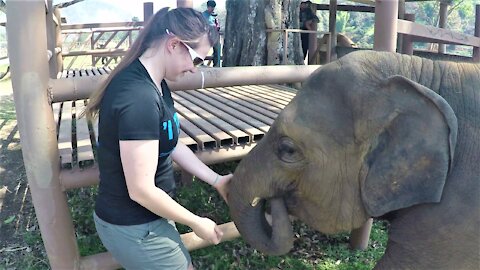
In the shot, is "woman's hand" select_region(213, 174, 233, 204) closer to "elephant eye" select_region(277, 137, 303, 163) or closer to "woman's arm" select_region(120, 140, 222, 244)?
"elephant eye" select_region(277, 137, 303, 163)

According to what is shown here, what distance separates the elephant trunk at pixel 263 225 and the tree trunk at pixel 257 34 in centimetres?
440

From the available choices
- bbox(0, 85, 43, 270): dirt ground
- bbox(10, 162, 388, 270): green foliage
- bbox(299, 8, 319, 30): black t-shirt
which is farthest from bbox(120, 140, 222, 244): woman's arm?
bbox(299, 8, 319, 30): black t-shirt

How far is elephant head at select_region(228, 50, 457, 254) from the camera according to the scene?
2107mm

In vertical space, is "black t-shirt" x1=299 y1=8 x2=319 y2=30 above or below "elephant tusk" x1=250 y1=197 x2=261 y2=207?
above

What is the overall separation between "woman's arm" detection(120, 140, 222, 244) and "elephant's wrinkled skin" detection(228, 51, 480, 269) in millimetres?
509

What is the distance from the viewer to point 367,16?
7588 cm

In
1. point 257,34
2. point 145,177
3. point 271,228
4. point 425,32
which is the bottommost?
point 271,228

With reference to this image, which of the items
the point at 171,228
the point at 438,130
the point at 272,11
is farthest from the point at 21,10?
the point at 272,11

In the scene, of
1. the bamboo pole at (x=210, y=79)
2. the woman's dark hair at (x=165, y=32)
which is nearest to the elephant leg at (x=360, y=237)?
the bamboo pole at (x=210, y=79)

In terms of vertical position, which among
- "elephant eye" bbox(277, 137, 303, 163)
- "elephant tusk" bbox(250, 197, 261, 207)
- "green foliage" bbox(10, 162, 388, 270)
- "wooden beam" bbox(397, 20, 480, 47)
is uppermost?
"wooden beam" bbox(397, 20, 480, 47)

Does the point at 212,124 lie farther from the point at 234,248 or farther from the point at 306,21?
the point at 306,21

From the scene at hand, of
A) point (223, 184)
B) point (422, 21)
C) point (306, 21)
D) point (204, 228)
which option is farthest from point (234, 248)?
point (422, 21)

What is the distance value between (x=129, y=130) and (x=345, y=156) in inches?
38.1

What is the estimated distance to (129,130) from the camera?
205cm
